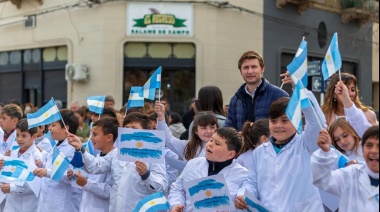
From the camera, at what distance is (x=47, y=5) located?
60.1ft

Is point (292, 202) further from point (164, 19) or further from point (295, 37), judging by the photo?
point (295, 37)

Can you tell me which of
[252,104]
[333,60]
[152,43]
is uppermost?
[152,43]

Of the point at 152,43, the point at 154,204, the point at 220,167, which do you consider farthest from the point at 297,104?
the point at 152,43

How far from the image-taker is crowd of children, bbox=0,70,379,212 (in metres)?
3.84

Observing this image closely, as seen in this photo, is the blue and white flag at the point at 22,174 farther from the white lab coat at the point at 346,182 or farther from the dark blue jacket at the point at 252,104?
the white lab coat at the point at 346,182

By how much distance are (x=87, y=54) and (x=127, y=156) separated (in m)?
12.1

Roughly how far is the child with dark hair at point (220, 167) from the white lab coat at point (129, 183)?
0.47 metres

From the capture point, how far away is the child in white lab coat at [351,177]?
3.55 metres

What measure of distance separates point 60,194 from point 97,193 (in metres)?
0.62

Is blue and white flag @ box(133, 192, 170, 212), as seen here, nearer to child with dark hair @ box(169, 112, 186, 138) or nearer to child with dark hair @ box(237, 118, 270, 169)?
child with dark hair @ box(237, 118, 270, 169)

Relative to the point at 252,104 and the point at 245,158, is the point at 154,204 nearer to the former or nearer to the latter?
the point at 245,158

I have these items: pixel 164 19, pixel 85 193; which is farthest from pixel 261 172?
pixel 164 19

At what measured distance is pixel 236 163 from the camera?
4.87m

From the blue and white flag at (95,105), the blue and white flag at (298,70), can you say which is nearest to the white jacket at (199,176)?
the blue and white flag at (298,70)
